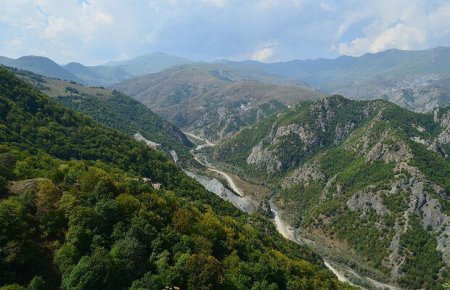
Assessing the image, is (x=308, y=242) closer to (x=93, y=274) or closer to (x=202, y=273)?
(x=202, y=273)

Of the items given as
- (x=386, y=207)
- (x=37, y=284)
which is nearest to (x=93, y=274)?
(x=37, y=284)

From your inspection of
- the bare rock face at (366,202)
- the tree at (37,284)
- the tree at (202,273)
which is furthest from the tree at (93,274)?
the bare rock face at (366,202)

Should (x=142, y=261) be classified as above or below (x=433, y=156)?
below

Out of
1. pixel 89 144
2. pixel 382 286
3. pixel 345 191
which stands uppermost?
pixel 89 144

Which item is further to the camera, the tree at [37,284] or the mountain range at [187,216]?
the mountain range at [187,216]

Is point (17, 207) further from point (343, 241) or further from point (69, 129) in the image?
point (343, 241)

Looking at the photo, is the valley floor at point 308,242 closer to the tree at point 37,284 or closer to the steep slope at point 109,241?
the steep slope at point 109,241

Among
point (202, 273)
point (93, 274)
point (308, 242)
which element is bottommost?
point (308, 242)

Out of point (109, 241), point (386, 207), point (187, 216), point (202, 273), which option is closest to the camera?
point (202, 273)

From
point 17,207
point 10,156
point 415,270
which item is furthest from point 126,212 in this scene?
point 415,270

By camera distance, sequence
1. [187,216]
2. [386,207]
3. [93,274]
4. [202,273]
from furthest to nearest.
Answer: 1. [386,207]
2. [187,216]
3. [202,273]
4. [93,274]

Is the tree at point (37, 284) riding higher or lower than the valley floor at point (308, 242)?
higher
